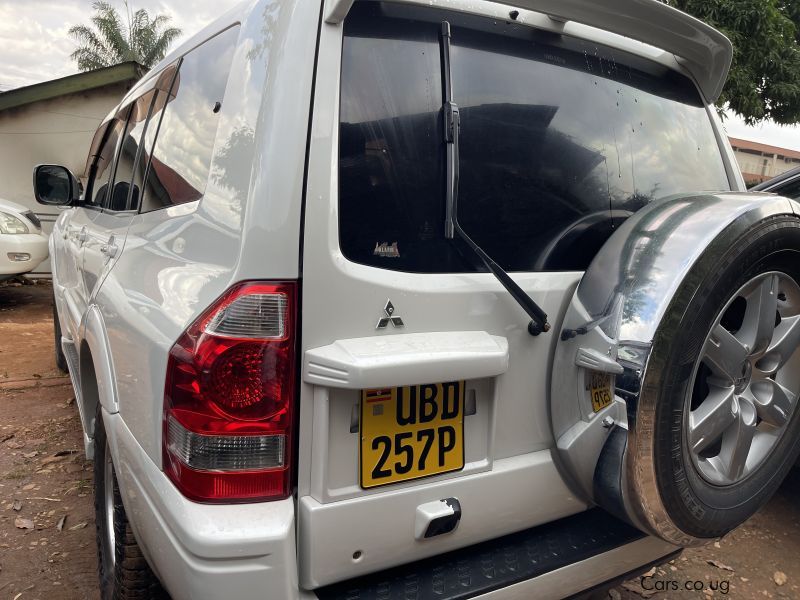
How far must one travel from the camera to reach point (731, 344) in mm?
1672

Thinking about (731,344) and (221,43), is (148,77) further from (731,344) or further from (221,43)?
(731,344)

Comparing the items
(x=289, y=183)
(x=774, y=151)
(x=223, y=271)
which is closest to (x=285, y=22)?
(x=289, y=183)

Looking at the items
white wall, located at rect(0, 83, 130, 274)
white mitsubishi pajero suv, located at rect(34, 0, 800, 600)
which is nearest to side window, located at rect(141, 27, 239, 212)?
white mitsubishi pajero suv, located at rect(34, 0, 800, 600)

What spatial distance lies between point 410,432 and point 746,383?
3.45 feet

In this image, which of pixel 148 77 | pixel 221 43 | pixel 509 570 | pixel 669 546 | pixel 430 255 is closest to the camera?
pixel 430 255

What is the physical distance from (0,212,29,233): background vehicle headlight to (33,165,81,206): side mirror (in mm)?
4525

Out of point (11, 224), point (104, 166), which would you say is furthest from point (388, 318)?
point (11, 224)

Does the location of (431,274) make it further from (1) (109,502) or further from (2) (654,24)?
(1) (109,502)

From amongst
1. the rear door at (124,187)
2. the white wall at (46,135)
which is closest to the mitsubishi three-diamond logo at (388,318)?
the rear door at (124,187)

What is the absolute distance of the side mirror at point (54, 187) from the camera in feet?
11.6

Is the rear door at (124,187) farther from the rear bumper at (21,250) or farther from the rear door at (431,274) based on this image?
the rear bumper at (21,250)

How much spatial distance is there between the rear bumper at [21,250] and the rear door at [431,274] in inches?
289

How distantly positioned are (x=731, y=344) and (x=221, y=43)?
5.57 ft

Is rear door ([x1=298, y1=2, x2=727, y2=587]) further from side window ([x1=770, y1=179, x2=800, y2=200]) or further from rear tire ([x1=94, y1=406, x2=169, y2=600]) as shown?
side window ([x1=770, y1=179, x2=800, y2=200])
